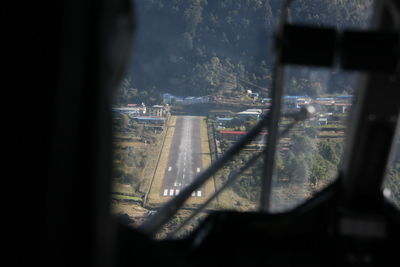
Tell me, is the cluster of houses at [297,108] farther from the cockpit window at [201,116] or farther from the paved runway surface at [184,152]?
the paved runway surface at [184,152]

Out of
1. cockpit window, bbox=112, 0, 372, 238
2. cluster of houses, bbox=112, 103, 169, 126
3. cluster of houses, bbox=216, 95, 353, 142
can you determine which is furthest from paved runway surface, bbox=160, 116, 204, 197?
cluster of houses, bbox=216, 95, 353, 142

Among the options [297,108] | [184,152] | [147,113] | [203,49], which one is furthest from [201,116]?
[297,108]

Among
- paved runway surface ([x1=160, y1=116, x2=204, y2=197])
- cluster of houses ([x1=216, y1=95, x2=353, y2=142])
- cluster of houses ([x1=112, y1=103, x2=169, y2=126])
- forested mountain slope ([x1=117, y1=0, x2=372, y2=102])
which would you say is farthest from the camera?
paved runway surface ([x1=160, y1=116, x2=204, y2=197])

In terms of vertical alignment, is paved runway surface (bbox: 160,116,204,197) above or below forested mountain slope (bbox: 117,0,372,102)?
below

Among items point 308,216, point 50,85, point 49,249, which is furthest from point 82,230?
point 308,216

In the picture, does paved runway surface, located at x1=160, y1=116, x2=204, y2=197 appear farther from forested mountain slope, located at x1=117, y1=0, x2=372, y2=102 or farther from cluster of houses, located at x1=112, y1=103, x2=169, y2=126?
Result: forested mountain slope, located at x1=117, y1=0, x2=372, y2=102

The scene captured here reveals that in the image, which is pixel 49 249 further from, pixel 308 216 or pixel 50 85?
pixel 308 216

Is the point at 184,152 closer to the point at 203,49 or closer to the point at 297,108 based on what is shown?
the point at 203,49

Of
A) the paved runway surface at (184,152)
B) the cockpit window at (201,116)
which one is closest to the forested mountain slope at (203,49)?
the cockpit window at (201,116)
